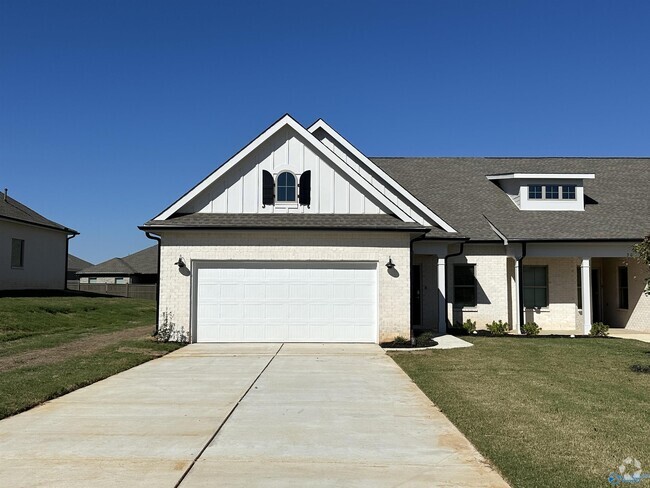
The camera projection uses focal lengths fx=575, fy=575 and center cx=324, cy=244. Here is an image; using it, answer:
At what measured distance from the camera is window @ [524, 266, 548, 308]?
2059 cm

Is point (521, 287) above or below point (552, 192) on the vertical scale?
below

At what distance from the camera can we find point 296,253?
16250 millimetres

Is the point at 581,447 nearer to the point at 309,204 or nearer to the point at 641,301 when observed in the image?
the point at 309,204

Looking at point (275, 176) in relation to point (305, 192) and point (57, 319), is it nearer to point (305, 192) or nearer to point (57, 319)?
point (305, 192)

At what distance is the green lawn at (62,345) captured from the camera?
980 cm

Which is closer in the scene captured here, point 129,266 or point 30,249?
point 30,249

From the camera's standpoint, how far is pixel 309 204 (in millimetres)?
16828

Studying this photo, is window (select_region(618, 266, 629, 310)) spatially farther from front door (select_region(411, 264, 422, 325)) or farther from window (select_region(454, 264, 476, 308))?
front door (select_region(411, 264, 422, 325))

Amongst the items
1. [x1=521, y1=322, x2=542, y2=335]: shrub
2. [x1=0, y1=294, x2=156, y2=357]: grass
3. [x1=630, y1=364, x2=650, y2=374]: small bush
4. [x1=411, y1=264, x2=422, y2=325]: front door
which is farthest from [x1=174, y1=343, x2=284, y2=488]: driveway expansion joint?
[x1=521, y1=322, x2=542, y2=335]: shrub

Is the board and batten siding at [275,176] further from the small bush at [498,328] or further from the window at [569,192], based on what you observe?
the window at [569,192]

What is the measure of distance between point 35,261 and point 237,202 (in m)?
18.8

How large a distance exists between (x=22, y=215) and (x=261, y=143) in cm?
1878

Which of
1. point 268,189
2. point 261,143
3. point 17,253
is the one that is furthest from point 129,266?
point 261,143

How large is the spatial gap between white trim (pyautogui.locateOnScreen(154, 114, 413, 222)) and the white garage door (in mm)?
1869
